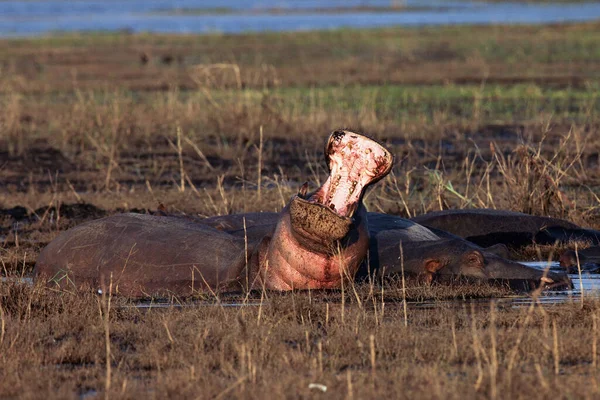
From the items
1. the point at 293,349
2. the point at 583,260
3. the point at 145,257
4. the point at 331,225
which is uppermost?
the point at 331,225

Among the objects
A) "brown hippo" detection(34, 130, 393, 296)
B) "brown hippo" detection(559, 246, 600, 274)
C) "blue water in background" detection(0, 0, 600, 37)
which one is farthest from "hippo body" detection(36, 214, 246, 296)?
"blue water in background" detection(0, 0, 600, 37)

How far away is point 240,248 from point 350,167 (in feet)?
3.98

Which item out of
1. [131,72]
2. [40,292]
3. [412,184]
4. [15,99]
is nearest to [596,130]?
[412,184]

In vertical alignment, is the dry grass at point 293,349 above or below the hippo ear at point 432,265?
above

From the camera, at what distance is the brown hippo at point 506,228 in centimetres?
776

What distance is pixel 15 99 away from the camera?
588 inches

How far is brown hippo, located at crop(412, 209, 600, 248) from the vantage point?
7.76 meters

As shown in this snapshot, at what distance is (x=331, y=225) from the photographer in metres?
5.80

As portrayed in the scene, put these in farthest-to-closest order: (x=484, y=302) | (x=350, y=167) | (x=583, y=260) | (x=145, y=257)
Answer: (x=583, y=260)
(x=145, y=257)
(x=484, y=302)
(x=350, y=167)

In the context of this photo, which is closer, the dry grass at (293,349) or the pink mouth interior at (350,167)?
the dry grass at (293,349)

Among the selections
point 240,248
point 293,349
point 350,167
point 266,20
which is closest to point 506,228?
point 240,248

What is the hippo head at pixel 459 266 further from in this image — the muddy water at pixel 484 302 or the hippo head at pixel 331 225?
the hippo head at pixel 331 225

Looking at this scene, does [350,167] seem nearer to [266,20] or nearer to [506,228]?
[506,228]

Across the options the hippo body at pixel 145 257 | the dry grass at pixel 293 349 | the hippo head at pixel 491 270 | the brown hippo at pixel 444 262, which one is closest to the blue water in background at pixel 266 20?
the hippo body at pixel 145 257
